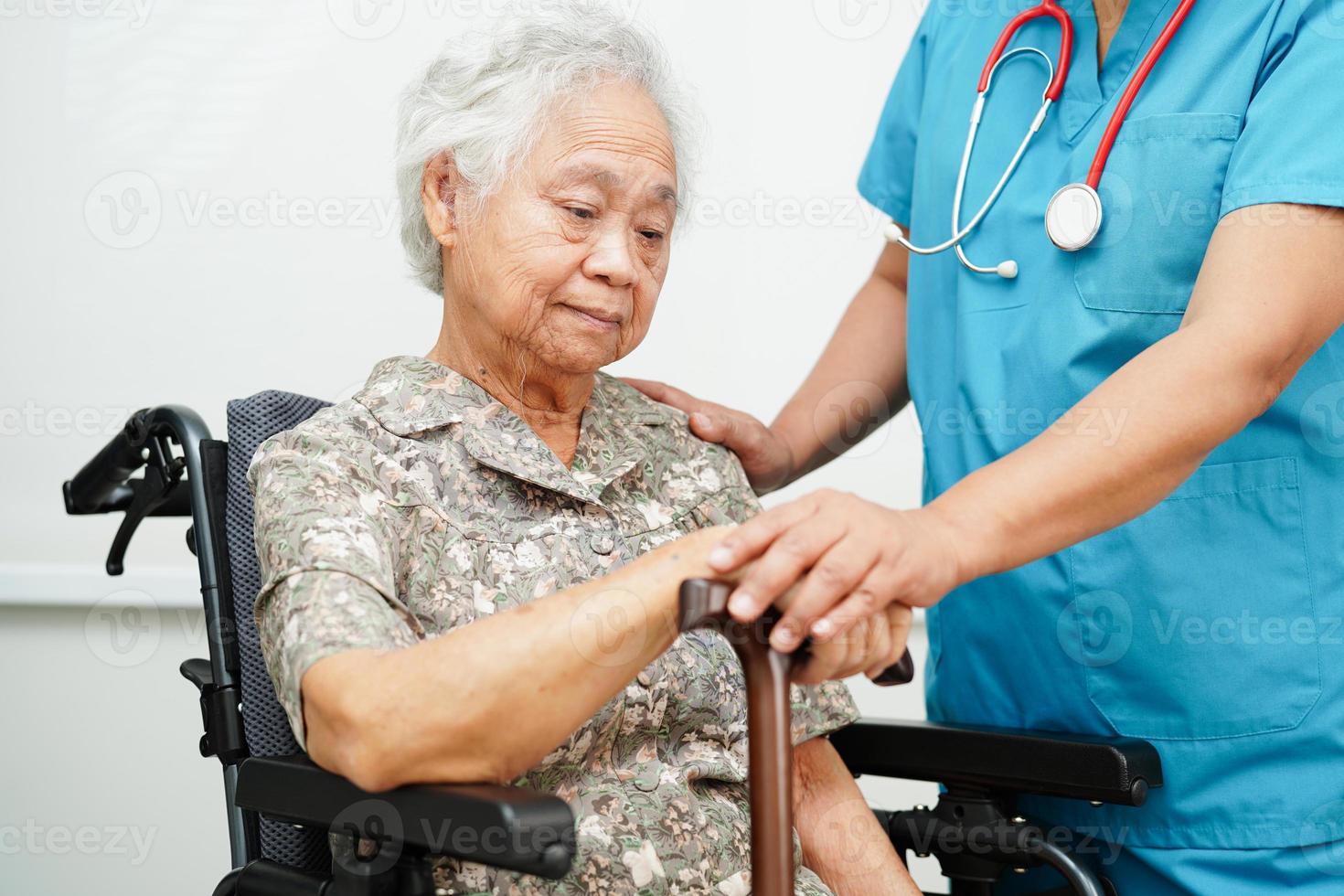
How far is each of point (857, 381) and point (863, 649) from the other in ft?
2.25

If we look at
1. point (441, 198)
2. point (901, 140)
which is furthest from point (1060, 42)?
point (441, 198)

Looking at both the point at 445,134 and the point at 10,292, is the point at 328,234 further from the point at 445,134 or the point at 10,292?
the point at 445,134

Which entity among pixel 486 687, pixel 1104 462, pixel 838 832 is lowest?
pixel 838 832

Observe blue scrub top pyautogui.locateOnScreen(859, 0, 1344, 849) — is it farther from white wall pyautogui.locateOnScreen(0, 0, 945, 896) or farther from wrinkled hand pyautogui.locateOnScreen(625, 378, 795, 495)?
white wall pyautogui.locateOnScreen(0, 0, 945, 896)

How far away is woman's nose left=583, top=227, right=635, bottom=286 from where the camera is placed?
4.03ft

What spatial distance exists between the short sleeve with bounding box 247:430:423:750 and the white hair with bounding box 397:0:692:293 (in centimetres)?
31

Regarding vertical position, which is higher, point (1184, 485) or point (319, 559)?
point (1184, 485)

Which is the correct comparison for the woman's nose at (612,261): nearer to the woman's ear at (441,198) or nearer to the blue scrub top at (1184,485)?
the woman's ear at (441,198)

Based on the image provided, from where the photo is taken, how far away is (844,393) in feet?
5.21

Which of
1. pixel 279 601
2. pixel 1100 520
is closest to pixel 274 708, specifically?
pixel 279 601

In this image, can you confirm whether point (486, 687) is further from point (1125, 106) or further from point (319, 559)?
Result: point (1125, 106)

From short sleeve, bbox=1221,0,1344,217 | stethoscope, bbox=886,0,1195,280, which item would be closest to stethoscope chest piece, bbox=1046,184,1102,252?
stethoscope, bbox=886,0,1195,280

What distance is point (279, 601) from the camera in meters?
0.99

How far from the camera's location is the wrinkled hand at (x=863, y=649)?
923 mm
